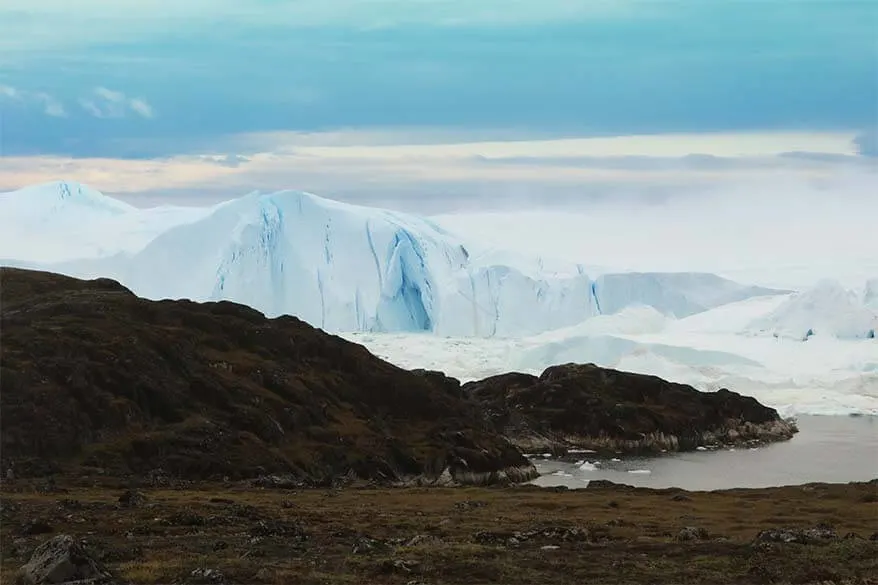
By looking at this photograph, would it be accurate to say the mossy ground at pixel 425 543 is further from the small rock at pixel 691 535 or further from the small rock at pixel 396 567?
the small rock at pixel 691 535

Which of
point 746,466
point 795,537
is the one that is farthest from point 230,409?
point 795,537

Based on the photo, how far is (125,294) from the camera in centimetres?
11238

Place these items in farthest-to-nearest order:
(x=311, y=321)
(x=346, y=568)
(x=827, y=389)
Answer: (x=311, y=321) → (x=827, y=389) → (x=346, y=568)

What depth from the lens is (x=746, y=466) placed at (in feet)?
355

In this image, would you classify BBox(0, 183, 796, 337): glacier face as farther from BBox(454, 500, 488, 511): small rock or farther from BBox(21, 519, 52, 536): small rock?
BBox(21, 519, 52, 536): small rock

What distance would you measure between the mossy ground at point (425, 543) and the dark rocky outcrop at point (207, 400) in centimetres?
2589

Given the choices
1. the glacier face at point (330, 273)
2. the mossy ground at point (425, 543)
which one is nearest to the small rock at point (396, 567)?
the mossy ground at point (425, 543)

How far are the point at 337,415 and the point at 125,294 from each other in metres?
30.0

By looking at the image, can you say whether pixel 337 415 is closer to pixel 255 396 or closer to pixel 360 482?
pixel 255 396

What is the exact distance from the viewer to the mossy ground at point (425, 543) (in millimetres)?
23547

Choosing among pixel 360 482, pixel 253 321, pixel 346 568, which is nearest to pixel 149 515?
pixel 346 568

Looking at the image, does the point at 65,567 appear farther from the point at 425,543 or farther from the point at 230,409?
the point at 230,409

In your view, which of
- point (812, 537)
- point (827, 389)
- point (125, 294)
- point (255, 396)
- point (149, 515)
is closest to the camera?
point (812, 537)

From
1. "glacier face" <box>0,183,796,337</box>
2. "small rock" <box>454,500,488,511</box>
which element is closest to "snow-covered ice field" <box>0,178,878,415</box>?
"glacier face" <box>0,183,796,337</box>
